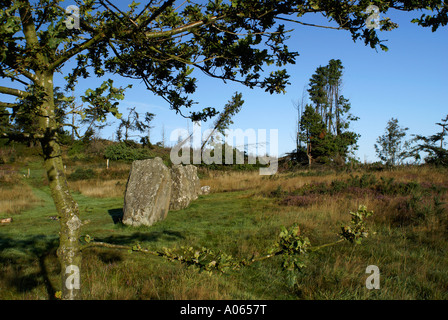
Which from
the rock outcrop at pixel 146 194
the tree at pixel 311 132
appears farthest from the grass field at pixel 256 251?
the tree at pixel 311 132

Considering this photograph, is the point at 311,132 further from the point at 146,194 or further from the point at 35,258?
the point at 35,258

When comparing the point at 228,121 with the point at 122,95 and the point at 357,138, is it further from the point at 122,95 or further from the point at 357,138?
the point at 122,95

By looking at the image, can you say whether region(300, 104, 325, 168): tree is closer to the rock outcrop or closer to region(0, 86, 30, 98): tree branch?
the rock outcrop

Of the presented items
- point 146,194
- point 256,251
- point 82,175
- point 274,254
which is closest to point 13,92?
point 274,254

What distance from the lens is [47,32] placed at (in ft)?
7.60

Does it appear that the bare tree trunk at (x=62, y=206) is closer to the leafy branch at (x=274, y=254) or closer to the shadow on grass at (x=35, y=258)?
the leafy branch at (x=274, y=254)

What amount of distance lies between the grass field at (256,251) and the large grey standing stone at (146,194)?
46cm

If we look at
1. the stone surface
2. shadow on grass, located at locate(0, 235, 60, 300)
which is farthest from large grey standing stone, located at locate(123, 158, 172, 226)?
the stone surface

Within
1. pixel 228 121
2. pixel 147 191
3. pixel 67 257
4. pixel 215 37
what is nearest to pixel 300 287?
pixel 67 257

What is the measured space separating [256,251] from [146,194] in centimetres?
510

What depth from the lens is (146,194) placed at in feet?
34.1

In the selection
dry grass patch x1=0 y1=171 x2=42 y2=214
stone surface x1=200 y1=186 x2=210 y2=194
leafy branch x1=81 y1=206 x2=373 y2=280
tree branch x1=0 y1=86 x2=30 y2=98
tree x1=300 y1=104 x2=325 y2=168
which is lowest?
dry grass patch x1=0 y1=171 x2=42 y2=214

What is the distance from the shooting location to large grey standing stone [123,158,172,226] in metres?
10.0

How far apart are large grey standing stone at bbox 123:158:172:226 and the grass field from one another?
0.46 metres
